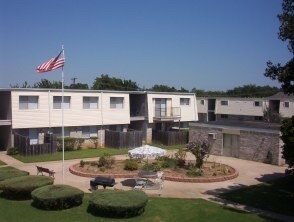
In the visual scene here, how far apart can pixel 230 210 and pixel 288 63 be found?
299 inches

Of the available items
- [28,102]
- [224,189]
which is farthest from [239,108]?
[224,189]

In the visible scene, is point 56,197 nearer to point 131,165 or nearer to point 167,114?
point 131,165

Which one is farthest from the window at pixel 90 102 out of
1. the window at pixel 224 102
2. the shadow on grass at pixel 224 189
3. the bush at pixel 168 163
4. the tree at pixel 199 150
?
the window at pixel 224 102

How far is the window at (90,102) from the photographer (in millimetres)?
41784

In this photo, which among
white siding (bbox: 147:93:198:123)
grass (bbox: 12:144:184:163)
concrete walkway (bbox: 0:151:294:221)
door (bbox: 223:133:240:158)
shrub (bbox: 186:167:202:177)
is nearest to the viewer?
concrete walkway (bbox: 0:151:294:221)

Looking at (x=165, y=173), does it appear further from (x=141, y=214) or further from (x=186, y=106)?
(x=186, y=106)

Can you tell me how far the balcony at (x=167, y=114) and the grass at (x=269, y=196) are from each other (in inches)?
896

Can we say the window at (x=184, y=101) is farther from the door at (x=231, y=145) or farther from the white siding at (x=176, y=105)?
the door at (x=231, y=145)

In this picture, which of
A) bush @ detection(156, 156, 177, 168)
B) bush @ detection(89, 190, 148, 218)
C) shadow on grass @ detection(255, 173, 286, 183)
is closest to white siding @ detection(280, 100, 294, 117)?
shadow on grass @ detection(255, 173, 286, 183)

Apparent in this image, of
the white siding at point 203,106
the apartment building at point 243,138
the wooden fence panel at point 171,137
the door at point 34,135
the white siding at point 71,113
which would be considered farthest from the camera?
the white siding at point 203,106

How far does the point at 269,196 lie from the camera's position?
21469 millimetres

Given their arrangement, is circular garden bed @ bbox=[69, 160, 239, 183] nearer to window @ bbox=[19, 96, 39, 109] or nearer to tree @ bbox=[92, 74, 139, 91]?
window @ bbox=[19, 96, 39, 109]

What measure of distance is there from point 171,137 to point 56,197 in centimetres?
2744

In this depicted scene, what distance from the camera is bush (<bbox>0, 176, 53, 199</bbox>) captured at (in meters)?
19.5
